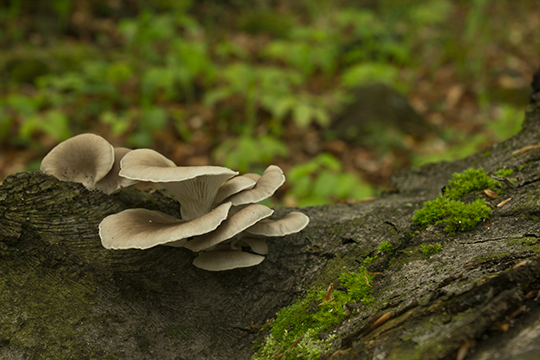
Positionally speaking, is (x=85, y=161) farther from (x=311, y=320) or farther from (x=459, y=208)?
(x=459, y=208)

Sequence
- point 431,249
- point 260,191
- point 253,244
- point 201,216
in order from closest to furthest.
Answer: point 201,216
point 431,249
point 260,191
point 253,244

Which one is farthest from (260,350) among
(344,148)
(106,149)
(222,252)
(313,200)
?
(344,148)

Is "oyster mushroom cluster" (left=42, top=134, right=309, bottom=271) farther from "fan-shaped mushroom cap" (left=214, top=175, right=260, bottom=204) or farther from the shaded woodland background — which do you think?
the shaded woodland background

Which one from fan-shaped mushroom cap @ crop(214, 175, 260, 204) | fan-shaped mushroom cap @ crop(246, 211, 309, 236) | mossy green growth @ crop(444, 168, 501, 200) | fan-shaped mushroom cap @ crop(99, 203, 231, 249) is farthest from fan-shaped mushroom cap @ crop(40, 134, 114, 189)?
mossy green growth @ crop(444, 168, 501, 200)

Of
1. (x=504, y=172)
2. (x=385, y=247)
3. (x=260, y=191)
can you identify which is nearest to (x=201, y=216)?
(x=260, y=191)

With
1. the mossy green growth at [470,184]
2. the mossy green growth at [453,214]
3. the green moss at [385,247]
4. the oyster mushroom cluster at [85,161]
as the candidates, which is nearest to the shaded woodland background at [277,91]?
the mossy green growth at [470,184]

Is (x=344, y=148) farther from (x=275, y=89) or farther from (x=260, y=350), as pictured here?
(x=260, y=350)

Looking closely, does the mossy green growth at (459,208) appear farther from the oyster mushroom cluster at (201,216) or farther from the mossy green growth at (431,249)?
the oyster mushroom cluster at (201,216)
